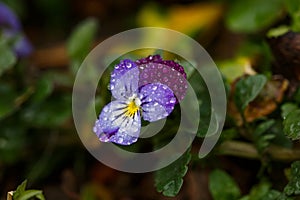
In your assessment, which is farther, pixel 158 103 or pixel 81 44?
pixel 81 44

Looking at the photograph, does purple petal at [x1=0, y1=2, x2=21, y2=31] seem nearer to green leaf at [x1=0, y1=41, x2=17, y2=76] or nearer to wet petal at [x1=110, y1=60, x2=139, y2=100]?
green leaf at [x1=0, y1=41, x2=17, y2=76]

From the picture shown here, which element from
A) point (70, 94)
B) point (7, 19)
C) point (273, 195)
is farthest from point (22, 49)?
point (273, 195)

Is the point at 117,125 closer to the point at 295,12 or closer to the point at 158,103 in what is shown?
the point at 158,103

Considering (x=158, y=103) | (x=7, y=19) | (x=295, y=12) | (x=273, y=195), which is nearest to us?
(x=158, y=103)

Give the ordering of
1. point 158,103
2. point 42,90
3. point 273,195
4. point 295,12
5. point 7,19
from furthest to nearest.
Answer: point 7,19 → point 42,90 → point 295,12 → point 273,195 → point 158,103

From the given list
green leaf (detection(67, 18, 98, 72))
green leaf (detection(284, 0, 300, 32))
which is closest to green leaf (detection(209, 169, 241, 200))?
green leaf (detection(284, 0, 300, 32))

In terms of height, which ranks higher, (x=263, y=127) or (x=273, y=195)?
(x=263, y=127)

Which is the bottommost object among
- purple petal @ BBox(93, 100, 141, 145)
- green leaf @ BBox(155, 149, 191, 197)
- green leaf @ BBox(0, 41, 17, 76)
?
green leaf @ BBox(155, 149, 191, 197)
